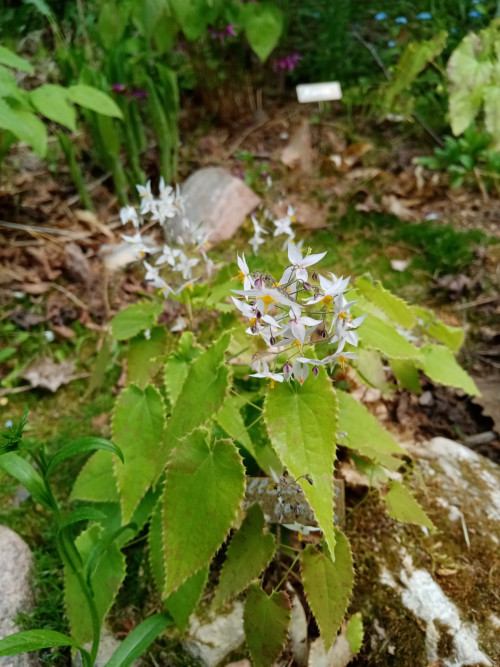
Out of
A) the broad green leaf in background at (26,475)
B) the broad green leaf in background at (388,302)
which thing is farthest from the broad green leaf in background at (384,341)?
the broad green leaf in background at (26,475)

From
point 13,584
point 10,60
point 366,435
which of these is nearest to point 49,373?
point 13,584

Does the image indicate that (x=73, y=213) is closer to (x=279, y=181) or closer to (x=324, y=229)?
(x=279, y=181)

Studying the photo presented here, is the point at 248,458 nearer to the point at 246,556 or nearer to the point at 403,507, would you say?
the point at 246,556

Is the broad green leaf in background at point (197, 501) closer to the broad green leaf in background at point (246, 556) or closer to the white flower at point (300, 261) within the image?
the broad green leaf in background at point (246, 556)

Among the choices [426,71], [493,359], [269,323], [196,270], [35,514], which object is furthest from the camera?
[426,71]

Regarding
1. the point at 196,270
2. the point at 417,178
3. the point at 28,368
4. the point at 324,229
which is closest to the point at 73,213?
the point at 196,270
